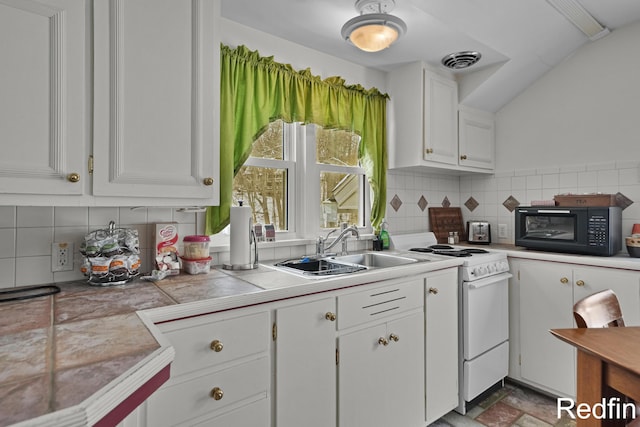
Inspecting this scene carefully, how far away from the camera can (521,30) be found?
2236mm

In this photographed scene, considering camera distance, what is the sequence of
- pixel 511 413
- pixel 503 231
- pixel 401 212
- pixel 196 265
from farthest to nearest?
pixel 503 231, pixel 401 212, pixel 511 413, pixel 196 265

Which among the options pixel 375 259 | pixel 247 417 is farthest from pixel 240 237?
pixel 375 259

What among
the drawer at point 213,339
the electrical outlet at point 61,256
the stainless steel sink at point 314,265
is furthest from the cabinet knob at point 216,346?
the electrical outlet at point 61,256

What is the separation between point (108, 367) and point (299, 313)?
0.82 meters

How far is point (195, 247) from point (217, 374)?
65 cm

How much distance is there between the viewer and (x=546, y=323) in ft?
7.68

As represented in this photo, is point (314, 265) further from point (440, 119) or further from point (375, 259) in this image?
point (440, 119)

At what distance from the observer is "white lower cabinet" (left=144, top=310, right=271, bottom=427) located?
114 centimetres

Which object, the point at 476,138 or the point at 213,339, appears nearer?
the point at 213,339

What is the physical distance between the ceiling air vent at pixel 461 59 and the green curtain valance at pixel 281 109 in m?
0.49

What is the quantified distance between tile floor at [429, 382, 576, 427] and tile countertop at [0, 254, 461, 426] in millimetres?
1282

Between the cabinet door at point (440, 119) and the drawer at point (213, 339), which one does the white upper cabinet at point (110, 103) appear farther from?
the cabinet door at point (440, 119)

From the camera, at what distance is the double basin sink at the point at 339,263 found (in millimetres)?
1764

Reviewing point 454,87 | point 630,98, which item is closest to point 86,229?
point 454,87
